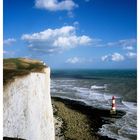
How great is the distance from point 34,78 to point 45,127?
0.76 meters

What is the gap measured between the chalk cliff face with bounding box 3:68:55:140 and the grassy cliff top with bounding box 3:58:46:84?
0.20 meters

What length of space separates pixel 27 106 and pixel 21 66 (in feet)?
3.85

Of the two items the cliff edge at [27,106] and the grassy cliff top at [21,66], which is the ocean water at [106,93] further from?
the cliff edge at [27,106]

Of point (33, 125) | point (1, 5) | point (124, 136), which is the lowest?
point (124, 136)

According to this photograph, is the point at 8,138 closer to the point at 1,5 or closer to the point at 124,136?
the point at 1,5

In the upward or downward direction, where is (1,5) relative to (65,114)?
upward

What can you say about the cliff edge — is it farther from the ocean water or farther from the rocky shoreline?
the rocky shoreline

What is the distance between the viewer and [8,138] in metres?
4.49

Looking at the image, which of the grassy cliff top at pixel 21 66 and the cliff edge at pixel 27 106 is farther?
the grassy cliff top at pixel 21 66

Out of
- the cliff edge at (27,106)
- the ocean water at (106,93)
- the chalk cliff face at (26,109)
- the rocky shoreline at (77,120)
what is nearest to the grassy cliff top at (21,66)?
the cliff edge at (27,106)

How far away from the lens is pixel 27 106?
484 cm

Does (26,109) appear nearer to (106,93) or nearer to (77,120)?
(77,120)

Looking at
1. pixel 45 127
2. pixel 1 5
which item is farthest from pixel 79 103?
pixel 1 5

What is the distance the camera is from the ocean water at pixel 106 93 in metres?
7.36
